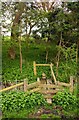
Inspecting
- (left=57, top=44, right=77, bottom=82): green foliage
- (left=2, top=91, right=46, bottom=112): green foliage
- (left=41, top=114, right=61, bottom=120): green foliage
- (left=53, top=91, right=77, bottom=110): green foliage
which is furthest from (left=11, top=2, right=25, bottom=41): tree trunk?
(left=41, top=114, right=61, bottom=120): green foliage

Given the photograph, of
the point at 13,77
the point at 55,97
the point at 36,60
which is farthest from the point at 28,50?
the point at 55,97

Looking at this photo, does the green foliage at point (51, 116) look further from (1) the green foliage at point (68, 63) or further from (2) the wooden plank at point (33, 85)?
(1) the green foliage at point (68, 63)

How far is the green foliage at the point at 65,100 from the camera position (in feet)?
9.81

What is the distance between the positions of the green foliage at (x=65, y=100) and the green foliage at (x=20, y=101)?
162 millimetres

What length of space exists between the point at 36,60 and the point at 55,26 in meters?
0.69

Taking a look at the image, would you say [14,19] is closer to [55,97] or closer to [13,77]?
[13,77]

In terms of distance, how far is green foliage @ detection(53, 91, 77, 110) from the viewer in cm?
299

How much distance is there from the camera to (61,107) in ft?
9.77

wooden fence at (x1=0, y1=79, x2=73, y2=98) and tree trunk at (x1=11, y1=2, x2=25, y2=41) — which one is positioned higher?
tree trunk at (x1=11, y1=2, x2=25, y2=41)

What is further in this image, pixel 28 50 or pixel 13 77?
pixel 28 50

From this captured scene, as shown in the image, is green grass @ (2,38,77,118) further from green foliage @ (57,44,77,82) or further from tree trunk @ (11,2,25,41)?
tree trunk @ (11,2,25,41)

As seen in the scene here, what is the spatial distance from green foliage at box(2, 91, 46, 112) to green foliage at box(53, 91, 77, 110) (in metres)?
0.16

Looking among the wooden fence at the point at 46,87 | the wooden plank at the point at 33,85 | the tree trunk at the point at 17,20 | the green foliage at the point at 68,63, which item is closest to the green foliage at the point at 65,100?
the wooden fence at the point at 46,87

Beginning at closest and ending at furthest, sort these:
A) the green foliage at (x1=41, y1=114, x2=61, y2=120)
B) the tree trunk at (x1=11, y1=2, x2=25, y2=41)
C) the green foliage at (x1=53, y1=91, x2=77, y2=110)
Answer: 1. the green foliage at (x1=41, y1=114, x2=61, y2=120)
2. the green foliage at (x1=53, y1=91, x2=77, y2=110)
3. the tree trunk at (x1=11, y1=2, x2=25, y2=41)
